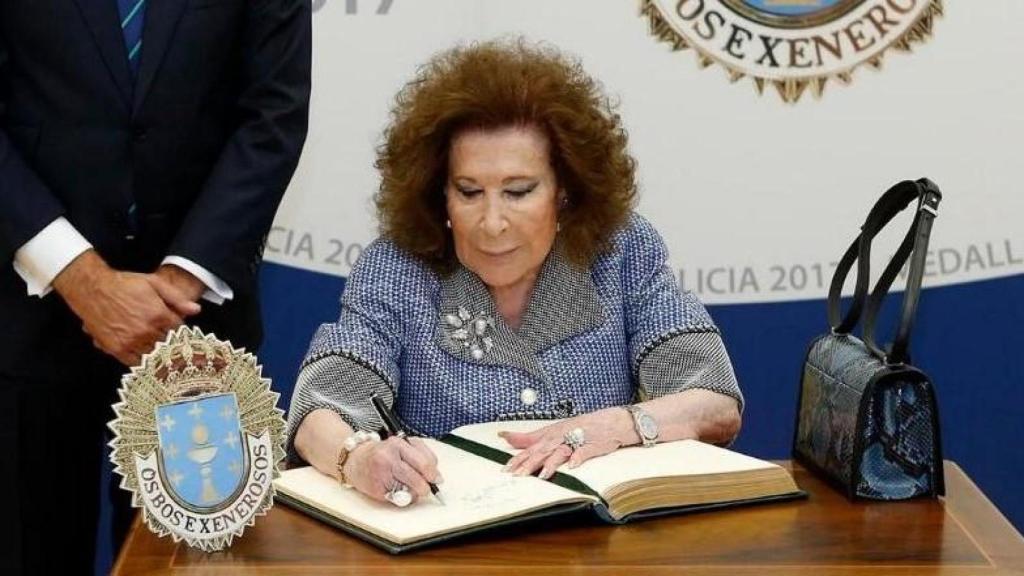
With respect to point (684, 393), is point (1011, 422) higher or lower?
lower

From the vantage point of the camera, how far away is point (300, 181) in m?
3.24

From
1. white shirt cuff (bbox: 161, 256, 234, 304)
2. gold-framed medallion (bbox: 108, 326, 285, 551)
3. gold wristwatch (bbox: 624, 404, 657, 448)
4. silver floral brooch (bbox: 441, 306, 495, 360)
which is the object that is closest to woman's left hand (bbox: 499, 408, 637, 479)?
gold wristwatch (bbox: 624, 404, 657, 448)

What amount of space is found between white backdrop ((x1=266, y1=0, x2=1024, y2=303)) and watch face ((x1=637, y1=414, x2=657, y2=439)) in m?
1.11

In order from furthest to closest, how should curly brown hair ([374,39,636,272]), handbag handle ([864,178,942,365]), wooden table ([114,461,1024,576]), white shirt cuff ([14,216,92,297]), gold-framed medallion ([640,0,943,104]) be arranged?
1. gold-framed medallion ([640,0,943,104])
2. curly brown hair ([374,39,636,272])
3. white shirt cuff ([14,216,92,297])
4. handbag handle ([864,178,942,365])
5. wooden table ([114,461,1024,576])

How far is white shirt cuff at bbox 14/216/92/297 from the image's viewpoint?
91.2 inches

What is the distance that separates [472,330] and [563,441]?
1.27 ft

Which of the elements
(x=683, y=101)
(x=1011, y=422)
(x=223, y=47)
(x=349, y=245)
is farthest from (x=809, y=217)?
(x=223, y=47)

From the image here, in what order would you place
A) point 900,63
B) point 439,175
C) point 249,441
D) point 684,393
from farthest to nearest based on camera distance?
1. point 900,63
2. point 439,175
3. point 684,393
4. point 249,441

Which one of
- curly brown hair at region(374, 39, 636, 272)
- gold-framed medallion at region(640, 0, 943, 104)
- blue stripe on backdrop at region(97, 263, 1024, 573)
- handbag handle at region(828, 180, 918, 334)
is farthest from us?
blue stripe on backdrop at region(97, 263, 1024, 573)

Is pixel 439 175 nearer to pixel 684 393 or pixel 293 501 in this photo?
pixel 684 393

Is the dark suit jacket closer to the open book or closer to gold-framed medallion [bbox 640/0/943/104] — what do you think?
the open book

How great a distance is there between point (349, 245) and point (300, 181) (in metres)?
0.16

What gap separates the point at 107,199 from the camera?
2393mm

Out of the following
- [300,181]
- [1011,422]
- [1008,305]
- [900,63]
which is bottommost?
[1011,422]
